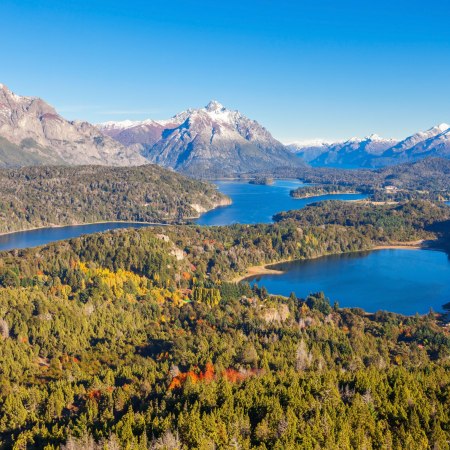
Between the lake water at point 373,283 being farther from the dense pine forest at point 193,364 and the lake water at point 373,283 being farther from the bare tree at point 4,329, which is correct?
the bare tree at point 4,329

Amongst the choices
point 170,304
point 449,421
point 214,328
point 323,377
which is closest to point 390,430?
point 449,421

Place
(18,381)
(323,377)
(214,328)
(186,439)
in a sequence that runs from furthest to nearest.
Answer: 1. (214,328)
2. (18,381)
3. (323,377)
4. (186,439)

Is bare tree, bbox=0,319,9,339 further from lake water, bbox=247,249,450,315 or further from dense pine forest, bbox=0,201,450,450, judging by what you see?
lake water, bbox=247,249,450,315

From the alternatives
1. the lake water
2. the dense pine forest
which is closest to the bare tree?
the dense pine forest

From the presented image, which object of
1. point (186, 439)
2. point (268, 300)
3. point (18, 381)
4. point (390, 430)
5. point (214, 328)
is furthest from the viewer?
point (268, 300)

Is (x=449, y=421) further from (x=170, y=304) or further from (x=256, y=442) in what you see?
(x=170, y=304)

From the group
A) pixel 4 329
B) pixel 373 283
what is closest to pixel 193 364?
pixel 4 329

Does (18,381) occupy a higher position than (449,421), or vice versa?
(449,421)
